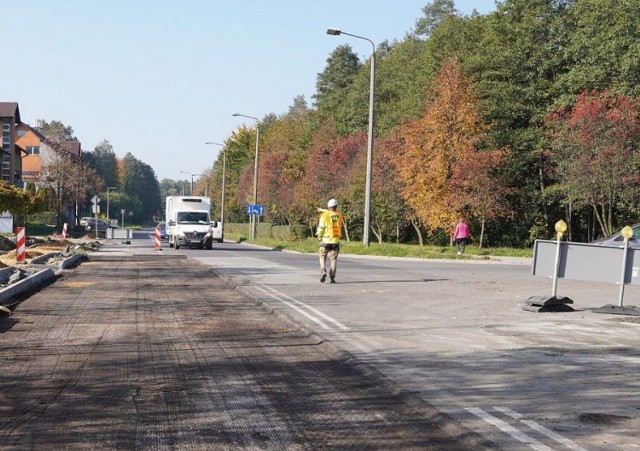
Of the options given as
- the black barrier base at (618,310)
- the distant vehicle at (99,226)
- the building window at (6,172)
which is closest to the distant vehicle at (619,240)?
the black barrier base at (618,310)

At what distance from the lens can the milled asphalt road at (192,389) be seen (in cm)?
510

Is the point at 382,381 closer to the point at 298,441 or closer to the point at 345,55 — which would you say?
the point at 298,441

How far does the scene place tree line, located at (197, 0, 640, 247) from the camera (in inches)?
1496

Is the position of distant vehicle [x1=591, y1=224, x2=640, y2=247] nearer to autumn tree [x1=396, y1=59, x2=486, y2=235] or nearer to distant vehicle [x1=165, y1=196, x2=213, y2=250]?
autumn tree [x1=396, y1=59, x2=486, y2=235]

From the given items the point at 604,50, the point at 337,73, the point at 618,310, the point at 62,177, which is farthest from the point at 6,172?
the point at 618,310

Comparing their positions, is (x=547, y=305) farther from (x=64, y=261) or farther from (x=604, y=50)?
(x=604, y=50)

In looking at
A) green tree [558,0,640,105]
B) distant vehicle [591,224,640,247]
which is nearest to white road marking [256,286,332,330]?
distant vehicle [591,224,640,247]

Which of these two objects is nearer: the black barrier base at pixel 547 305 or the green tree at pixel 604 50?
the black barrier base at pixel 547 305

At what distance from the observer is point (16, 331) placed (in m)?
9.59

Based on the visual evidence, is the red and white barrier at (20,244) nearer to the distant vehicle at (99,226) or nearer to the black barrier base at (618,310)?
the black barrier base at (618,310)

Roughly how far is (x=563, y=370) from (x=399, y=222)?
1899 inches

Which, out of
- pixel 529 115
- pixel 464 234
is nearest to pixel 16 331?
pixel 464 234

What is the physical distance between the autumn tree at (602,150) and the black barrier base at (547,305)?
2582 centimetres

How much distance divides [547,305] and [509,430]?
7.27m
